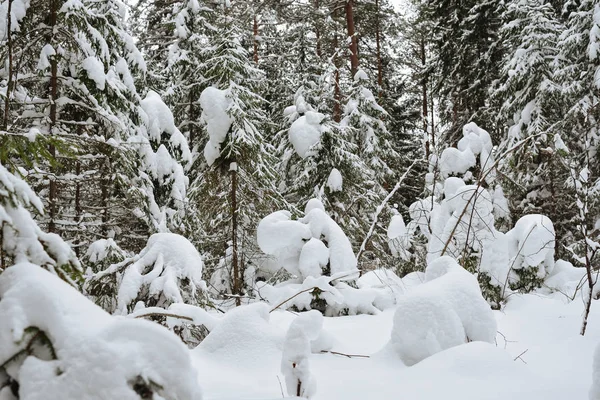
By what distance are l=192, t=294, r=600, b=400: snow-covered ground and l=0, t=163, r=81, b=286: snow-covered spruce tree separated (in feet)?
3.72

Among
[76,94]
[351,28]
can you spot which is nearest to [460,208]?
[76,94]

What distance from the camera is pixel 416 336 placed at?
3.25 m

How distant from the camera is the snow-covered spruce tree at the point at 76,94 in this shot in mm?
5965

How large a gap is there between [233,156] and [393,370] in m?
6.59

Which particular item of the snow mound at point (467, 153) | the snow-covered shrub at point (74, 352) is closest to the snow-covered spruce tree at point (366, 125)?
the snow mound at point (467, 153)

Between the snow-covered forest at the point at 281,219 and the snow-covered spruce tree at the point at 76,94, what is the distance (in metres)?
0.06

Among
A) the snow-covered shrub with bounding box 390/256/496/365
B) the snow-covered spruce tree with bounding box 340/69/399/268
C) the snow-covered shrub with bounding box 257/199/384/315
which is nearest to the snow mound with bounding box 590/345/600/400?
the snow-covered shrub with bounding box 390/256/496/365

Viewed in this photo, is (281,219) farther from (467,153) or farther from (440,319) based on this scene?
(467,153)

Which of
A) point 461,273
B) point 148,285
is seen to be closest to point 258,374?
point 461,273

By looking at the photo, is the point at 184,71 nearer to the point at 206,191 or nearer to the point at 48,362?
the point at 206,191

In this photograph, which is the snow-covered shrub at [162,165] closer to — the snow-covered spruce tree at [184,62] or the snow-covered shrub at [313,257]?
the snow-covered shrub at [313,257]

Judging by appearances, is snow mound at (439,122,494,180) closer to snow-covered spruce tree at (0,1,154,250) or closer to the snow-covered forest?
the snow-covered forest

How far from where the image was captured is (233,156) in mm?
9031

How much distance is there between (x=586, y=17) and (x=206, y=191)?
11.3 metres
